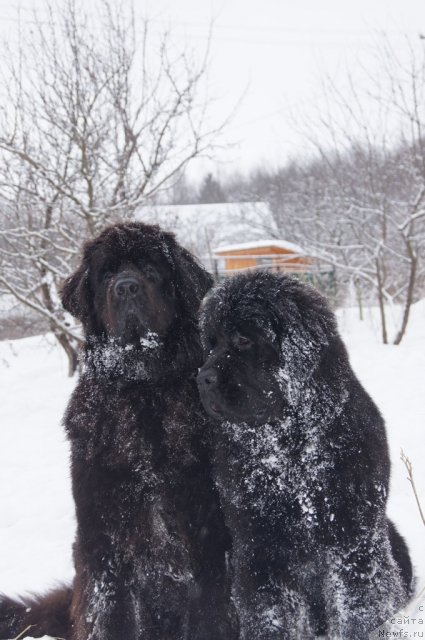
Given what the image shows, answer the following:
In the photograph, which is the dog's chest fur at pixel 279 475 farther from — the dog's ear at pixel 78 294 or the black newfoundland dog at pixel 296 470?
the dog's ear at pixel 78 294

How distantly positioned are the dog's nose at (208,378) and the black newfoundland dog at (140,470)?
0.34 m

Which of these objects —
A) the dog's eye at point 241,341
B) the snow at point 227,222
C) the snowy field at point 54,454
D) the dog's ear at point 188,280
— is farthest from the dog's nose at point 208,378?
the snow at point 227,222

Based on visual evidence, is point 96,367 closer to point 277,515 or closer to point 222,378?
point 222,378

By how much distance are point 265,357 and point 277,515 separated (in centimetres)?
67

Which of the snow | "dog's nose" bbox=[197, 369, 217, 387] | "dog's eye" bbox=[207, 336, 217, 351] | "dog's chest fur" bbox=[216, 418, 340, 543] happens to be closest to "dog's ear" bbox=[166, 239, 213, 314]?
"dog's eye" bbox=[207, 336, 217, 351]

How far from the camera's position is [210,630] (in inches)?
97.0

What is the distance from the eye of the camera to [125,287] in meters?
2.53

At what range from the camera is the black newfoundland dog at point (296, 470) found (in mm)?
2221

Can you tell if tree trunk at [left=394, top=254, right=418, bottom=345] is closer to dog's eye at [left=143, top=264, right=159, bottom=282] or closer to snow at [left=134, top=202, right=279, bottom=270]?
dog's eye at [left=143, top=264, right=159, bottom=282]

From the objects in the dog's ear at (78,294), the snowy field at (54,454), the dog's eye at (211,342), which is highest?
the dog's ear at (78,294)

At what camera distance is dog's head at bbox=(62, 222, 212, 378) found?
8.41 ft

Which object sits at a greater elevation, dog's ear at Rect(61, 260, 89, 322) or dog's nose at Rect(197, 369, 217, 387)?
dog's ear at Rect(61, 260, 89, 322)

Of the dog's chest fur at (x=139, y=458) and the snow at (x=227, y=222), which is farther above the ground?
the snow at (x=227, y=222)

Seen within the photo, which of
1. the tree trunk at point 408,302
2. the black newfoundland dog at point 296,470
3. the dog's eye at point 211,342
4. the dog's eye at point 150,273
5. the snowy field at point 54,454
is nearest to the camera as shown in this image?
the black newfoundland dog at point 296,470
